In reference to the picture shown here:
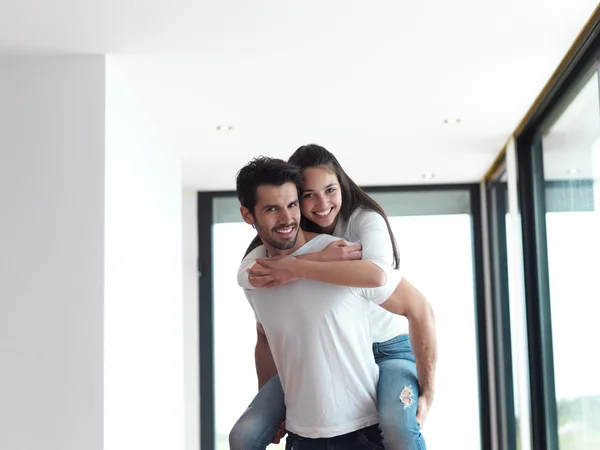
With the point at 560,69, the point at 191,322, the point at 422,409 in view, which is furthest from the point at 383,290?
the point at 191,322

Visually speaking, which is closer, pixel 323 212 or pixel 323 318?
pixel 323 318

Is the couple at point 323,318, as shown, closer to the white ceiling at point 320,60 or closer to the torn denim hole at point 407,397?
the torn denim hole at point 407,397

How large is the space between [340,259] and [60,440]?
1.67m

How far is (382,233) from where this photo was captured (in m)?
2.21

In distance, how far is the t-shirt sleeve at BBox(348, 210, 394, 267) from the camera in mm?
2141

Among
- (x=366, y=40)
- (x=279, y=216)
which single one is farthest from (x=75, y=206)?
(x=279, y=216)

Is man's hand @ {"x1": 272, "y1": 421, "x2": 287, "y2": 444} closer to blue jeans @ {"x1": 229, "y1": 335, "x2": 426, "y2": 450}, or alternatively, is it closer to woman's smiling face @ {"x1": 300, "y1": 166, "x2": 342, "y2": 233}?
blue jeans @ {"x1": 229, "y1": 335, "x2": 426, "y2": 450}

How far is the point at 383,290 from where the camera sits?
2092 mm

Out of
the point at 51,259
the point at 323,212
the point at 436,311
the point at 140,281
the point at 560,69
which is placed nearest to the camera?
the point at 323,212

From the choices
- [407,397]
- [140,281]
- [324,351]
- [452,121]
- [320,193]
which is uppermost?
[452,121]

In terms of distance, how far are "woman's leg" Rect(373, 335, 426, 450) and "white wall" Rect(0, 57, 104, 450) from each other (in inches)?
56.9

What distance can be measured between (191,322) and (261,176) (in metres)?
4.68

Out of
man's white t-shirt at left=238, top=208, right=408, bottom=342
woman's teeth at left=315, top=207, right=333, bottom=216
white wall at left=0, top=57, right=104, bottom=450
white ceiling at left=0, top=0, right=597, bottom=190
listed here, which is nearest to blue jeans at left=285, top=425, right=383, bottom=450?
man's white t-shirt at left=238, top=208, right=408, bottom=342

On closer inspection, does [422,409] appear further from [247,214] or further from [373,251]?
[247,214]
